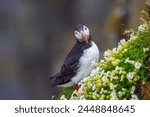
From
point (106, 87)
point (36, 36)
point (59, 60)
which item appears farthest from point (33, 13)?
point (106, 87)

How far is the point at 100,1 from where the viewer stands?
8133 millimetres

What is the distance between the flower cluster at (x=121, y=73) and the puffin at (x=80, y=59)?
0.81 ft

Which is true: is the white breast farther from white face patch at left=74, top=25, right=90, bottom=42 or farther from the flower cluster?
the flower cluster

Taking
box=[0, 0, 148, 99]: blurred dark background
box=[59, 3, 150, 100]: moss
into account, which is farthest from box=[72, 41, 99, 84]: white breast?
box=[0, 0, 148, 99]: blurred dark background

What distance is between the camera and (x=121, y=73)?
3.20 meters

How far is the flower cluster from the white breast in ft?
0.75

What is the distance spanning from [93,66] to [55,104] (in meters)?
0.60

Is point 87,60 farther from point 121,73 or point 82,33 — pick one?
point 121,73

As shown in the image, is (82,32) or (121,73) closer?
(121,73)

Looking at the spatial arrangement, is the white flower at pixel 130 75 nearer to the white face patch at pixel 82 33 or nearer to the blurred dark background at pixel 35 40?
the white face patch at pixel 82 33

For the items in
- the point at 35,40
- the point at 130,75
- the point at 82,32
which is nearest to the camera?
the point at 130,75

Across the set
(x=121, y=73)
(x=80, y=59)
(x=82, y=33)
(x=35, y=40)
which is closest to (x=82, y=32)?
(x=82, y=33)

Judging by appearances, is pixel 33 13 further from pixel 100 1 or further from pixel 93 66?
pixel 93 66

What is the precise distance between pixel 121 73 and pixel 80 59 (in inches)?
24.1
